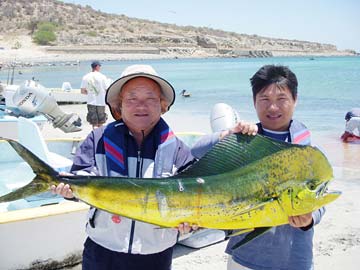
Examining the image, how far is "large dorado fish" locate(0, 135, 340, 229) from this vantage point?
1903mm

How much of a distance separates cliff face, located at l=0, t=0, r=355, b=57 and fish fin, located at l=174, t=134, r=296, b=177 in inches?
3398

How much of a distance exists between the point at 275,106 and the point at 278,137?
168 mm

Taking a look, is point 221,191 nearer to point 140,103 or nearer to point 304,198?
point 304,198

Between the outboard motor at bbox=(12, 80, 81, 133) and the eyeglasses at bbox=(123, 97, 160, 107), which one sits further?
the outboard motor at bbox=(12, 80, 81, 133)

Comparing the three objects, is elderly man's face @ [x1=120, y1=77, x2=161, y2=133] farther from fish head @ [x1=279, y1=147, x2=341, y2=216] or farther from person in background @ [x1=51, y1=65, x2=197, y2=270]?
fish head @ [x1=279, y1=147, x2=341, y2=216]

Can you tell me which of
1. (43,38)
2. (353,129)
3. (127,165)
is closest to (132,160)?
(127,165)

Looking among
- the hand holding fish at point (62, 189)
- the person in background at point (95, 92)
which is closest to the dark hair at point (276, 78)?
the hand holding fish at point (62, 189)

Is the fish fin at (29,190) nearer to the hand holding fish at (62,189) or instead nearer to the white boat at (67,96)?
the hand holding fish at (62,189)

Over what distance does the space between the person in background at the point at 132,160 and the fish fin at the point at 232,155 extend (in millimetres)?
369

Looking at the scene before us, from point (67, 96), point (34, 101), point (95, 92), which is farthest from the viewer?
point (67, 96)

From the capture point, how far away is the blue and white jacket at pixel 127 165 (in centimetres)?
228

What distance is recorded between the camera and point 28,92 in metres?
10.4

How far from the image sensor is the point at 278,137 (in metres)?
2.38

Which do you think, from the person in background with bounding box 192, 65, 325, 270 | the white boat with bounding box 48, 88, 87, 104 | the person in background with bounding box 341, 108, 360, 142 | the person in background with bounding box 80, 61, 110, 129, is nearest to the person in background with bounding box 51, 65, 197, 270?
the person in background with bounding box 192, 65, 325, 270
